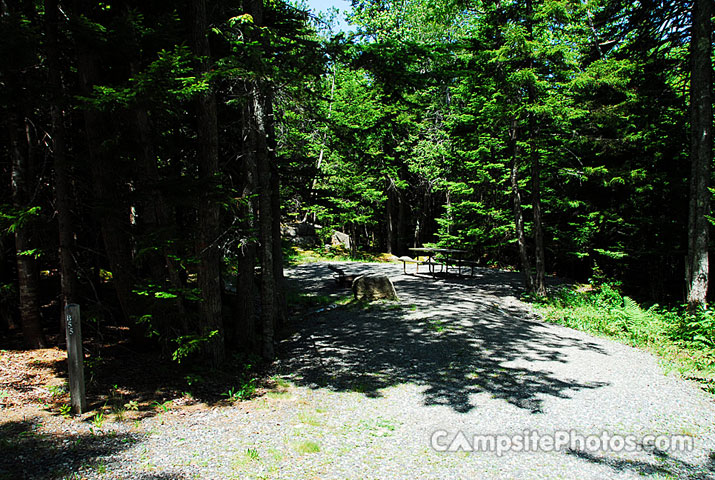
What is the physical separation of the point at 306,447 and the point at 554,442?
8.71 feet

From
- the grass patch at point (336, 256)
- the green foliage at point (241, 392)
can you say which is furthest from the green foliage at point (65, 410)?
the grass patch at point (336, 256)

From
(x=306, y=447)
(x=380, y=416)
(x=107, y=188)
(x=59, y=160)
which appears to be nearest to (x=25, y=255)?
(x=107, y=188)

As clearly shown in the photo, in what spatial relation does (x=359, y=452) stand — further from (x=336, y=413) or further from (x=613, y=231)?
(x=613, y=231)

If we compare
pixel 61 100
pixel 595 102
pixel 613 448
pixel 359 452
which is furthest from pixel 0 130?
pixel 595 102

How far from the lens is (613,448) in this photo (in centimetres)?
424

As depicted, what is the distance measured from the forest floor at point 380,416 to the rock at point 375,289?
3.11 meters

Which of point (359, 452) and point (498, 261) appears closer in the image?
point (359, 452)

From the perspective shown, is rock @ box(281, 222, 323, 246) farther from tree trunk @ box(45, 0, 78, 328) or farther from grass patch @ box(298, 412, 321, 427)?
grass patch @ box(298, 412, 321, 427)

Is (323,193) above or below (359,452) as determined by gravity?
above

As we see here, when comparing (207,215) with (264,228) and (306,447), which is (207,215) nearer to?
(264,228)

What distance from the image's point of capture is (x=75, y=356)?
4496 mm

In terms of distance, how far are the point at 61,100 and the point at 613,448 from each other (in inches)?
304

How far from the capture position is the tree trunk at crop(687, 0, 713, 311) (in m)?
9.13

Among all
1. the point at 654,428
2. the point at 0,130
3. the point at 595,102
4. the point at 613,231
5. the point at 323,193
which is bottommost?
the point at 654,428
